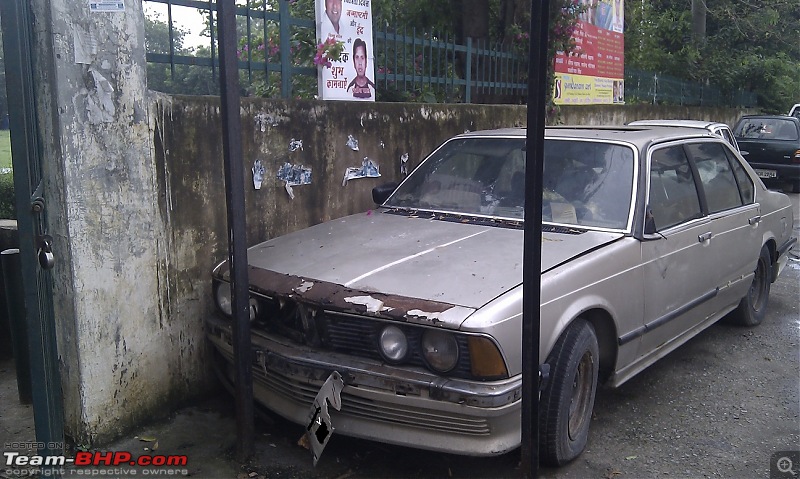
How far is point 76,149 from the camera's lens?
141 inches

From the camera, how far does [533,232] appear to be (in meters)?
2.68

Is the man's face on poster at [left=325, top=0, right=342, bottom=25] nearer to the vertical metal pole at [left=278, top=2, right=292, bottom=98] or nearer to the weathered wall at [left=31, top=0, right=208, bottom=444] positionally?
the vertical metal pole at [left=278, top=2, right=292, bottom=98]

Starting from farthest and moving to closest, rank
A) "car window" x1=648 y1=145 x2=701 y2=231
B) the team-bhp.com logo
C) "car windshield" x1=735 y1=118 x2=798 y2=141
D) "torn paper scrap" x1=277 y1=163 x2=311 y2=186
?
"car windshield" x1=735 y1=118 x2=798 y2=141 → "torn paper scrap" x1=277 y1=163 x2=311 y2=186 → "car window" x1=648 y1=145 x2=701 y2=231 → the team-bhp.com logo

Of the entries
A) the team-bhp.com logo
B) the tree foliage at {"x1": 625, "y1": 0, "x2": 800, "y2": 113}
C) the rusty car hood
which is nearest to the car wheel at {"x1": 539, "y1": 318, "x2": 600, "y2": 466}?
the rusty car hood

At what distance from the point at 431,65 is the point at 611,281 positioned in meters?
3.68

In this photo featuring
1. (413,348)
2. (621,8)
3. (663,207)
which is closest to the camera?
(413,348)

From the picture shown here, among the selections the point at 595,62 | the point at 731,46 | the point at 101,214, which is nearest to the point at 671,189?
the point at 101,214

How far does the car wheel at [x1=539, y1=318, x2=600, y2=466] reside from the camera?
337 centimetres

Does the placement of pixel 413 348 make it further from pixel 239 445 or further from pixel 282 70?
pixel 282 70

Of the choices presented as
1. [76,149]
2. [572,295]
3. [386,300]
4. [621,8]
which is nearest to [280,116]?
[76,149]

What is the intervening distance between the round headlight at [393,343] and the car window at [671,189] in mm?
1858

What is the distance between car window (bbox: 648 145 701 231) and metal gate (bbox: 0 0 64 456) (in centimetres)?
320

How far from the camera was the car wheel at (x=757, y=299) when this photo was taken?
585 centimetres

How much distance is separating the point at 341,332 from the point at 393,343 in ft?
0.92
